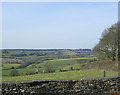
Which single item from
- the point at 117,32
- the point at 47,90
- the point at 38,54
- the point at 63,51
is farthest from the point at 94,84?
the point at 63,51

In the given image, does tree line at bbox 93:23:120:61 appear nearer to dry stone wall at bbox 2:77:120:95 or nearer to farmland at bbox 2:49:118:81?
farmland at bbox 2:49:118:81

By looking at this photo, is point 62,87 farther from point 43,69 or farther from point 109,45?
point 109,45

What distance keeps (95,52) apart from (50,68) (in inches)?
364

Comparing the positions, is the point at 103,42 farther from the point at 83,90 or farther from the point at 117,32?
the point at 83,90

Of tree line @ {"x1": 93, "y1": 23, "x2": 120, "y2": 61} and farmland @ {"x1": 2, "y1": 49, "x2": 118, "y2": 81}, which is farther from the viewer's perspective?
tree line @ {"x1": 93, "y1": 23, "x2": 120, "y2": 61}

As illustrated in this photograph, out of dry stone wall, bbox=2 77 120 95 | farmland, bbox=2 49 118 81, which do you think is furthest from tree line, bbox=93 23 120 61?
dry stone wall, bbox=2 77 120 95

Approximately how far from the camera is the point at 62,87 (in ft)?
29.7

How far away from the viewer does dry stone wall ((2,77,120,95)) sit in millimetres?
8676

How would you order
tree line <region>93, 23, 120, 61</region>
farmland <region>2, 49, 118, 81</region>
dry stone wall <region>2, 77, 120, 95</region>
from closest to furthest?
1. dry stone wall <region>2, 77, 120, 95</region>
2. farmland <region>2, 49, 118, 81</region>
3. tree line <region>93, 23, 120, 61</region>

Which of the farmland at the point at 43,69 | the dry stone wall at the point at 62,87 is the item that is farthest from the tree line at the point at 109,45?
the dry stone wall at the point at 62,87

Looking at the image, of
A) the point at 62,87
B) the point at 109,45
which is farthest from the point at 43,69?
the point at 109,45

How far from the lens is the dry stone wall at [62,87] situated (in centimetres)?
868

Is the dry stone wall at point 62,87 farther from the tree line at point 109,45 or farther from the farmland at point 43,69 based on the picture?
the tree line at point 109,45

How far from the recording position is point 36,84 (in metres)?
8.87
